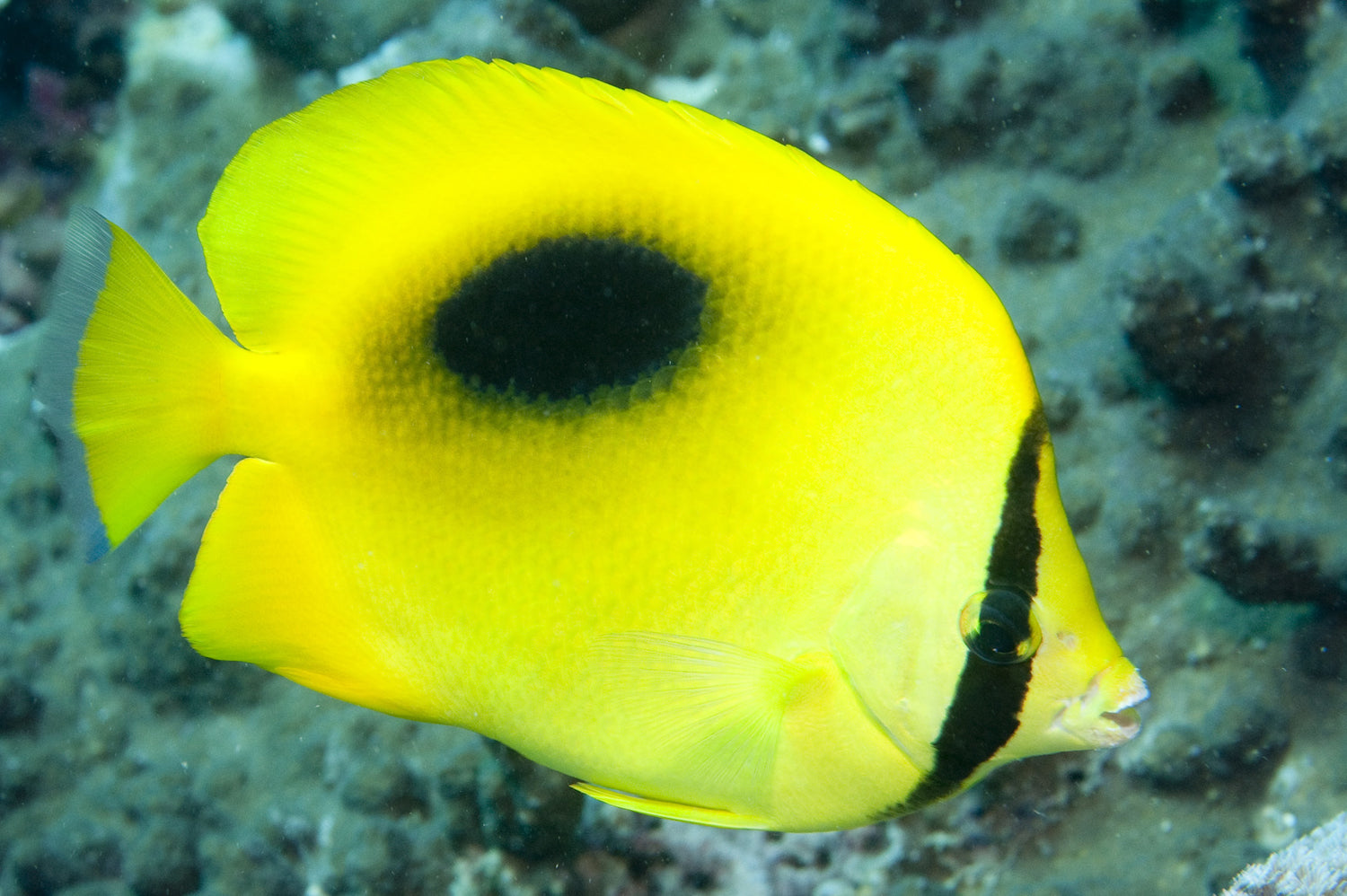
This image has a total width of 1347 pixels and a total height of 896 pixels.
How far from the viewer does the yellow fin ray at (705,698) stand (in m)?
1.24

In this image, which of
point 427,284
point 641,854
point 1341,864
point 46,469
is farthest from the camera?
point 46,469

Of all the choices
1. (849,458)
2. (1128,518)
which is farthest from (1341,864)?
(849,458)

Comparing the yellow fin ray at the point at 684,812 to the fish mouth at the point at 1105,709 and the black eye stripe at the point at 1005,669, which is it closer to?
the black eye stripe at the point at 1005,669

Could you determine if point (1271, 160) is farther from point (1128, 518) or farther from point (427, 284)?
point (427, 284)

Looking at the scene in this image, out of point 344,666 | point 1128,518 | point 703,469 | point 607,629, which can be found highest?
point 703,469

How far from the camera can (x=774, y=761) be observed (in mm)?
1295

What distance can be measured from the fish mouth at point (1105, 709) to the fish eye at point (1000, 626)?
0.12m

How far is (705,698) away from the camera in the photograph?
4.12ft

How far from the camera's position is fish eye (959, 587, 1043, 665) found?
3.89 feet

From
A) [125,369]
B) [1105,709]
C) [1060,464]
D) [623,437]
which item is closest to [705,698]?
[623,437]

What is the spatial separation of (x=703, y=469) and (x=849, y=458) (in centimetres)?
20

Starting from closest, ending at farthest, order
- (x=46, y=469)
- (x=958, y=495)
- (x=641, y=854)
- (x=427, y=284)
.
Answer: (x=958, y=495)
(x=427, y=284)
(x=641, y=854)
(x=46, y=469)

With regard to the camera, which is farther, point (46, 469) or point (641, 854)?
point (46, 469)

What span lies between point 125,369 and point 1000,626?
4.27 ft
